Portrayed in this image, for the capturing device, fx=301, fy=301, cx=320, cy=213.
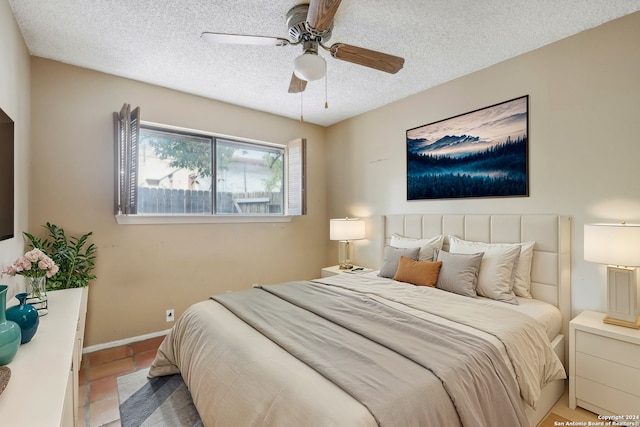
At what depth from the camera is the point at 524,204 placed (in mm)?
2600

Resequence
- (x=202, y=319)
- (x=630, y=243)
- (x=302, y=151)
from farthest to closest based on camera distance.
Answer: (x=302, y=151) → (x=202, y=319) → (x=630, y=243)

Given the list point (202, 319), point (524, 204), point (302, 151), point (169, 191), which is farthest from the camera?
point (302, 151)

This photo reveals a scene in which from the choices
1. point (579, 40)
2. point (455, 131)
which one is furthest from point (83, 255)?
point (579, 40)

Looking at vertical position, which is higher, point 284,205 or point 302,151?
point 302,151

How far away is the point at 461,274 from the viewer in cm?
245

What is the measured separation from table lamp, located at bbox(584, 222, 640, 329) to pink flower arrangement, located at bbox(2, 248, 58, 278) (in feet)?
10.7

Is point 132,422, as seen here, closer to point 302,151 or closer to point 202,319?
point 202,319

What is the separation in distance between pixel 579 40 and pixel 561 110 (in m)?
0.51

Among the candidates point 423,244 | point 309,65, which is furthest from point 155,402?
point 423,244

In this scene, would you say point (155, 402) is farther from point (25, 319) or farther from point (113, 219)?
point (113, 219)

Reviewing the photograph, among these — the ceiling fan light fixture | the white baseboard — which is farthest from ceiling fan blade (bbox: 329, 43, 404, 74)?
the white baseboard

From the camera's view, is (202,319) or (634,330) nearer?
(634,330)

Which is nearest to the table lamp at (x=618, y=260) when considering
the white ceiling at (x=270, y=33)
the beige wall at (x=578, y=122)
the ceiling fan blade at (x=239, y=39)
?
the beige wall at (x=578, y=122)

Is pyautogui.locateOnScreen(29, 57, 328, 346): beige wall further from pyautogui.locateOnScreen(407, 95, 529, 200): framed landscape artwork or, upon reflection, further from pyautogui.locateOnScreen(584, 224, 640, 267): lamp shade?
pyautogui.locateOnScreen(584, 224, 640, 267): lamp shade
